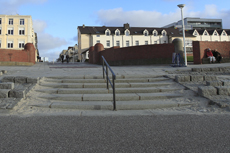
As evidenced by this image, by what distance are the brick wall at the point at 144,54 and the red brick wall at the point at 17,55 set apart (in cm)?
1185

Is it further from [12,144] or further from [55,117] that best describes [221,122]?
[12,144]

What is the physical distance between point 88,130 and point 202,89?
4242 mm

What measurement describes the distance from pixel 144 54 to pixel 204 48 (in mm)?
5438

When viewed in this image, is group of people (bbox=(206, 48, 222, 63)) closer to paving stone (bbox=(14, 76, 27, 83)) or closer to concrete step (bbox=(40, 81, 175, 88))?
concrete step (bbox=(40, 81, 175, 88))

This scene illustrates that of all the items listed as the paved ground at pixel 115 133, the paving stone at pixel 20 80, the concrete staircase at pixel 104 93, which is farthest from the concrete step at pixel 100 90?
the paved ground at pixel 115 133

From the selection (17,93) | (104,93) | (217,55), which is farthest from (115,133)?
(217,55)

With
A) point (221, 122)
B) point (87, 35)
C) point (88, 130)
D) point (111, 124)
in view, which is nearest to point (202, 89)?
point (221, 122)

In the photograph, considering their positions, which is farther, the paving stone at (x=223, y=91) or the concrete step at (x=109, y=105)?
the paving stone at (x=223, y=91)

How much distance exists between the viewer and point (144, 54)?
18.4 metres

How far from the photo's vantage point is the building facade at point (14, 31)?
1908 inches

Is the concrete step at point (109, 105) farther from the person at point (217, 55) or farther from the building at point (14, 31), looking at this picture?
the building at point (14, 31)

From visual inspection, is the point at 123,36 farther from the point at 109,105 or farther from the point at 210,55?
the point at 109,105

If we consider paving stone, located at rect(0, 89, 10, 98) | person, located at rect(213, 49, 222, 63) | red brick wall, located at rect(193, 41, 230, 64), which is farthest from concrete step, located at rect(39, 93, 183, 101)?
person, located at rect(213, 49, 222, 63)

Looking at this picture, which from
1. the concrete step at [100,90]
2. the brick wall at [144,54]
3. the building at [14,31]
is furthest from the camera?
the building at [14,31]
